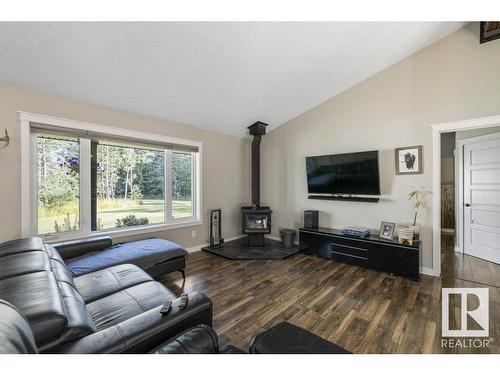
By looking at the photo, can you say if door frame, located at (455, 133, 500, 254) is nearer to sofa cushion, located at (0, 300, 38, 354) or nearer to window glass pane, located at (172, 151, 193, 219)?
window glass pane, located at (172, 151, 193, 219)

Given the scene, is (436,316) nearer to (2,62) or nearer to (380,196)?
(380,196)

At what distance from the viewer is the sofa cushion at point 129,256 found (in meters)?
2.21

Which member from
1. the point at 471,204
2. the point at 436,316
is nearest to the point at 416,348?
the point at 436,316

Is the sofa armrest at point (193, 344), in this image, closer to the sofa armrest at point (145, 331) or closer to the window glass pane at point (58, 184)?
the sofa armrest at point (145, 331)

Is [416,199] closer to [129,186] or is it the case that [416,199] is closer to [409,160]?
[409,160]

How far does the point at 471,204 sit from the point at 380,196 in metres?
1.71

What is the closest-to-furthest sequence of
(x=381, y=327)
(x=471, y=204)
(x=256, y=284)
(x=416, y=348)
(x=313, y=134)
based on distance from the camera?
(x=416, y=348)
(x=381, y=327)
(x=256, y=284)
(x=471, y=204)
(x=313, y=134)

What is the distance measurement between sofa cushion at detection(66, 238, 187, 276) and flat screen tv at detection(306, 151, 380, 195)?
264cm

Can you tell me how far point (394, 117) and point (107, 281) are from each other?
13.8 ft

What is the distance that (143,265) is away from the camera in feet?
8.16

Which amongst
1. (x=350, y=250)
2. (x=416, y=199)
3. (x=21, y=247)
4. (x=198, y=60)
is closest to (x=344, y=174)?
(x=416, y=199)

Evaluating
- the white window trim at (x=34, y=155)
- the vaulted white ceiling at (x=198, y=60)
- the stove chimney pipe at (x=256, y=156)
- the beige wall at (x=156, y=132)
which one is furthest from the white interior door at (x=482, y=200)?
the white window trim at (x=34, y=155)
